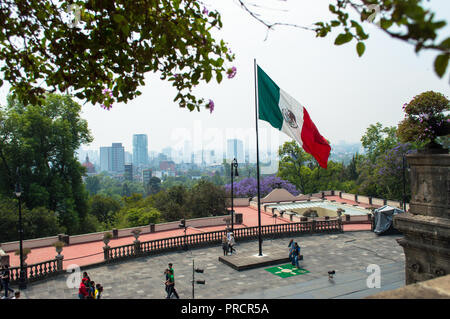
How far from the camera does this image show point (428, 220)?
28.8 feet

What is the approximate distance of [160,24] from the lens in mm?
4922

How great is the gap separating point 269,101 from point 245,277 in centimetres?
843

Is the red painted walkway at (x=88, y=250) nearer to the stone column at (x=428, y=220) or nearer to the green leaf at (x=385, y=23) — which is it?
the stone column at (x=428, y=220)

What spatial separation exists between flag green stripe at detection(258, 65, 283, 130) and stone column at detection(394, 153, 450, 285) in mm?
7715

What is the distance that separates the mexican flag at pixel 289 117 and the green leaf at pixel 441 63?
43.0 feet

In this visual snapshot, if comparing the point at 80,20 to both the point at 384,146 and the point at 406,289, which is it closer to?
the point at 406,289

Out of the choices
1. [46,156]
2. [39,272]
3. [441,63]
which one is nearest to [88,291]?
[39,272]

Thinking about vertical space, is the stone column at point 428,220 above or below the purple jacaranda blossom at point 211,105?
below

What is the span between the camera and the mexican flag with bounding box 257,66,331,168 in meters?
15.4

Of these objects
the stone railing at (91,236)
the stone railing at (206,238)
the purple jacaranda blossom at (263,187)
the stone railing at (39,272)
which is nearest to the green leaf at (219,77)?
the stone railing at (39,272)

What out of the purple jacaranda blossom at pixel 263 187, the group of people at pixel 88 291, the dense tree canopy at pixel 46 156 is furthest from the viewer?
the purple jacaranda blossom at pixel 263 187

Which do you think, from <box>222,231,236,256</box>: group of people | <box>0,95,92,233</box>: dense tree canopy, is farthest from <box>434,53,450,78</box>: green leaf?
<box>0,95,92,233</box>: dense tree canopy

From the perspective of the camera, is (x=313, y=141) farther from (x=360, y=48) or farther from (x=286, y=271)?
(x=360, y=48)

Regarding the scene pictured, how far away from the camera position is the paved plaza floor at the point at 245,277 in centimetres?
1452
